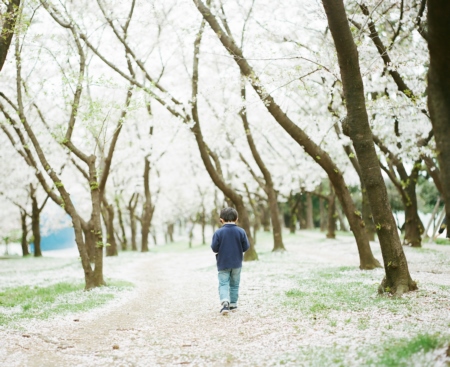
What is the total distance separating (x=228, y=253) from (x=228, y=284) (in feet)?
2.31

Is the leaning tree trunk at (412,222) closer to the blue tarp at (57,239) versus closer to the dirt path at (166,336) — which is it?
the dirt path at (166,336)

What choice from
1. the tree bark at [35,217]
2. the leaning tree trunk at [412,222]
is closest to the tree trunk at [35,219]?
the tree bark at [35,217]

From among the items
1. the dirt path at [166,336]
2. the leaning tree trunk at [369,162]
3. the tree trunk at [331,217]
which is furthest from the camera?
the tree trunk at [331,217]

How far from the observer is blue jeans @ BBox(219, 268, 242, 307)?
967 cm

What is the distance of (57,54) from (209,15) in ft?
21.8

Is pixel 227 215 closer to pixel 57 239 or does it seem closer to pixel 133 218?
pixel 133 218

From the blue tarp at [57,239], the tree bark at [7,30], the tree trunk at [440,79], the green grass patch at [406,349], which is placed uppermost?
the tree bark at [7,30]

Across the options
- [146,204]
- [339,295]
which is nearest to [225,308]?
[339,295]

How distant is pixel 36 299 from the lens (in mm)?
13391

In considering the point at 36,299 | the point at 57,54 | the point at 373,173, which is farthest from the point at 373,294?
the point at 57,54

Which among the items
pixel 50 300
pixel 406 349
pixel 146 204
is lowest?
pixel 50 300

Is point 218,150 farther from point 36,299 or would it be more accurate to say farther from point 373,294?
point 373,294

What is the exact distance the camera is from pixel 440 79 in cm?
546

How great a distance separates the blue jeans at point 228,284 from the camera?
9672 millimetres
